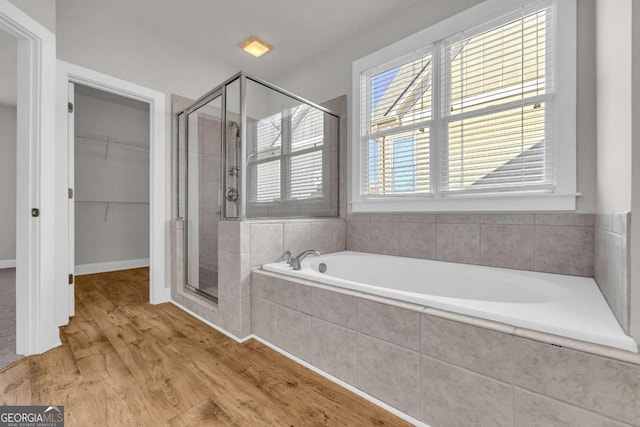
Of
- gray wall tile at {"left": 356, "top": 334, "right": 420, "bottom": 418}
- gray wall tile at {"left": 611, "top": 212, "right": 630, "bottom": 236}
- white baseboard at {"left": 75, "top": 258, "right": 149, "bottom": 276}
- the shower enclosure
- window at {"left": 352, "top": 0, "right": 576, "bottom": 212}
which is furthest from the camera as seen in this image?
white baseboard at {"left": 75, "top": 258, "right": 149, "bottom": 276}

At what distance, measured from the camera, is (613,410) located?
719 millimetres

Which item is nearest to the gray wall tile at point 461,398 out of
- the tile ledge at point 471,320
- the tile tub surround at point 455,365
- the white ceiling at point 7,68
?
the tile tub surround at point 455,365

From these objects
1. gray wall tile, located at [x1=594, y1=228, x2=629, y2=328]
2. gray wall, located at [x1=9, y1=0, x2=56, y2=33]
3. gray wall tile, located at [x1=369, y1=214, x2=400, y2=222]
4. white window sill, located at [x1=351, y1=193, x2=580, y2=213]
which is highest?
gray wall, located at [x1=9, y1=0, x2=56, y2=33]

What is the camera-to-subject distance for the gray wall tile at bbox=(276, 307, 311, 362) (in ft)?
4.90

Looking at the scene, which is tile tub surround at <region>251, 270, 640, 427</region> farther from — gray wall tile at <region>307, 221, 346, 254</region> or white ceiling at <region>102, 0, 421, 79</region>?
white ceiling at <region>102, 0, 421, 79</region>

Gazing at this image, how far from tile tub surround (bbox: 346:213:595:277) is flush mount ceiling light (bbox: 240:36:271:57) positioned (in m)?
2.05

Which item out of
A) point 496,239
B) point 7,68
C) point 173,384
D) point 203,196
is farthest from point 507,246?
point 7,68

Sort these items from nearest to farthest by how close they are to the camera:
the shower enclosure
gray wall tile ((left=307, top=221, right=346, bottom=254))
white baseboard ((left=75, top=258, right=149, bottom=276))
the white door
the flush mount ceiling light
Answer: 1. the shower enclosure
2. the white door
3. gray wall tile ((left=307, top=221, right=346, bottom=254))
4. the flush mount ceiling light
5. white baseboard ((left=75, top=258, right=149, bottom=276))

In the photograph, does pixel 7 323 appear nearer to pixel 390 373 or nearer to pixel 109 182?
pixel 109 182

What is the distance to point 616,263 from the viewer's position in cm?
93

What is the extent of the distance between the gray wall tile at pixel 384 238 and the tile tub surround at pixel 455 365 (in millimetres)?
1043

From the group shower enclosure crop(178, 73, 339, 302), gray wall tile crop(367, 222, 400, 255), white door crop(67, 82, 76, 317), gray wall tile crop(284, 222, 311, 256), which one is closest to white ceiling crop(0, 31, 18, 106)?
white door crop(67, 82, 76, 317)

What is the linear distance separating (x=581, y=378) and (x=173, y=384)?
5.34 feet

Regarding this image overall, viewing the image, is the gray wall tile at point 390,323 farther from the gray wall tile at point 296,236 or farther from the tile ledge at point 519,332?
the gray wall tile at point 296,236
